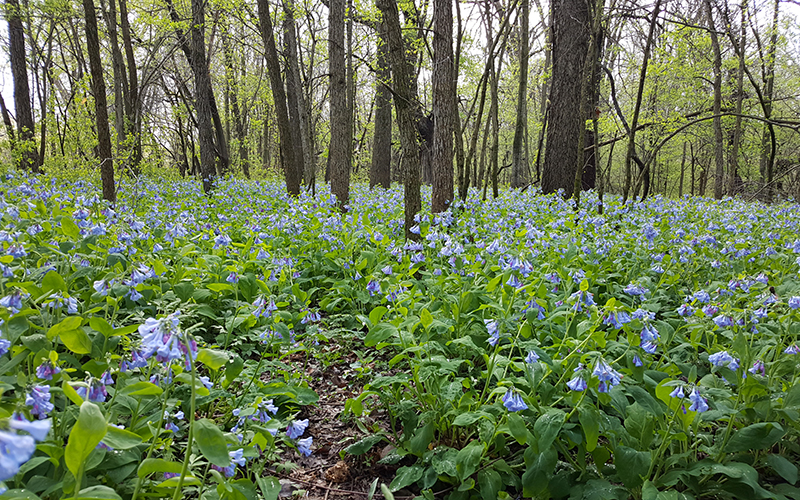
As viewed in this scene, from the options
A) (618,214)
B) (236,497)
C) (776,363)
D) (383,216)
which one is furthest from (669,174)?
(236,497)

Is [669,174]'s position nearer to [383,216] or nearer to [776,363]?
[383,216]

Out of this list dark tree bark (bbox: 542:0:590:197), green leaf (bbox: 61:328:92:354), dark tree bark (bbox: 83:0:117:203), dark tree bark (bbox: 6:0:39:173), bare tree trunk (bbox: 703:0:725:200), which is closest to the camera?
green leaf (bbox: 61:328:92:354)

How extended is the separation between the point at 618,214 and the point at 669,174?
93.0 ft

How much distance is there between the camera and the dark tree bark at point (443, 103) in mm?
4406

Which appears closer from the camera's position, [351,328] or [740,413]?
[740,413]

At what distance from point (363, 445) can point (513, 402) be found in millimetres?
880

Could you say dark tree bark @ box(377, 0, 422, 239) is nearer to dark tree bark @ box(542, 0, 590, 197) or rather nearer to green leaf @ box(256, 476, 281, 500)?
green leaf @ box(256, 476, 281, 500)

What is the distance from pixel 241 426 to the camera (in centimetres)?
153

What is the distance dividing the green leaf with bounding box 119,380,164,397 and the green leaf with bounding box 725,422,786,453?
196 centimetres

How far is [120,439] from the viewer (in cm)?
108

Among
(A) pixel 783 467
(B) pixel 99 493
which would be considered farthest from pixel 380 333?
(A) pixel 783 467

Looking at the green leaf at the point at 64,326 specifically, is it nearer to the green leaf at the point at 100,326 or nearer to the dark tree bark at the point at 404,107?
the green leaf at the point at 100,326

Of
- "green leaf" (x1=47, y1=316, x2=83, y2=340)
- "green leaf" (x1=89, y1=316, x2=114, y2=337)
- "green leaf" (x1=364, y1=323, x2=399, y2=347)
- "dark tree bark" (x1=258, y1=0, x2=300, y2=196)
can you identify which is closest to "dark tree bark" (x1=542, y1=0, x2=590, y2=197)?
"dark tree bark" (x1=258, y1=0, x2=300, y2=196)

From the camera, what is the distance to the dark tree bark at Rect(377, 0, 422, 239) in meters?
4.25
